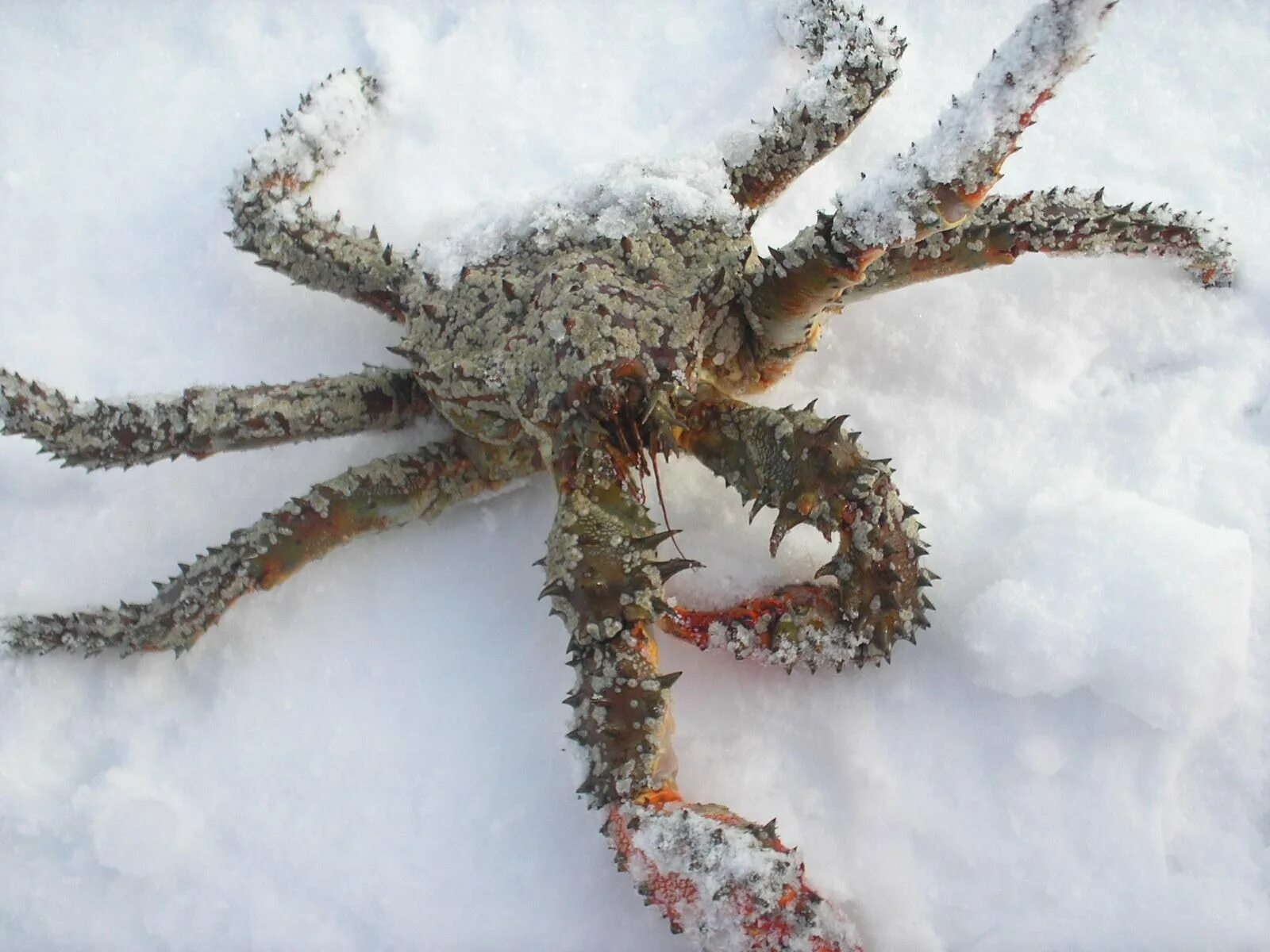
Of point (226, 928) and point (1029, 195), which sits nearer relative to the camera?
point (226, 928)

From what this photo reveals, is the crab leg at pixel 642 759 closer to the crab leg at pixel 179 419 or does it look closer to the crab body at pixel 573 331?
the crab body at pixel 573 331

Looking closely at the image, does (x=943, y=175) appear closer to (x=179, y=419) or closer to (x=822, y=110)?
(x=822, y=110)

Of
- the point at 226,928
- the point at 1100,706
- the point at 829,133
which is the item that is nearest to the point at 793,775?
the point at 1100,706

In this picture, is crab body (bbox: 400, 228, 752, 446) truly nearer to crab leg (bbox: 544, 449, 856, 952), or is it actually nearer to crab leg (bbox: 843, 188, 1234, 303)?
crab leg (bbox: 544, 449, 856, 952)

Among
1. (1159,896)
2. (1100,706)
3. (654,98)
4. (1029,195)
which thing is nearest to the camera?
(1159,896)

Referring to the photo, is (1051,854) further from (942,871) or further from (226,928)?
(226,928)

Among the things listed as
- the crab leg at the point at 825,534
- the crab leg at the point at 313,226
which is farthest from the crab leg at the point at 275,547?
the crab leg at the point at 825,534
